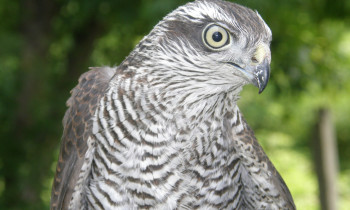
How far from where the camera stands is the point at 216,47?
237cm

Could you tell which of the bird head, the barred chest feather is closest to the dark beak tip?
the bird head

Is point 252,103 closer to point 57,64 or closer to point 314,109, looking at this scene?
point 314,109

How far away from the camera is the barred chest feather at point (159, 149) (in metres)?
2.58

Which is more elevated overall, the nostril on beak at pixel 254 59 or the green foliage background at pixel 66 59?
the nostril on beak at pixel 254 59

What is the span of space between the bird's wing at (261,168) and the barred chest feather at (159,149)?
0.03 meters

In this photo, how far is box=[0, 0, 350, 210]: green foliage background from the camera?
600cm

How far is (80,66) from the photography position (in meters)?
7.61

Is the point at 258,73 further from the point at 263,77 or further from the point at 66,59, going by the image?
the point at 66,59

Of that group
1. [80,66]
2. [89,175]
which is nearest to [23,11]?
[80,66]

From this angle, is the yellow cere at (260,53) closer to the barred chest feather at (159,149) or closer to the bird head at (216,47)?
the bird head at (216,47)

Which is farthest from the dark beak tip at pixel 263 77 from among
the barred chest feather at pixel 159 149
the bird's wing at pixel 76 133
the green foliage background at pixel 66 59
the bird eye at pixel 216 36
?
the green foliage background at pixel 66 59

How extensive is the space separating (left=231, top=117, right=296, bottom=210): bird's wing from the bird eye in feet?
2.22

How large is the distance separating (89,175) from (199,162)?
2.13ft

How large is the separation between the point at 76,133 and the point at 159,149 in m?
0.58
